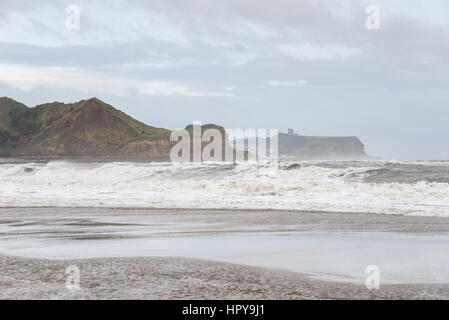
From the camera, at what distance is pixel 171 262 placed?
8258 millimetres

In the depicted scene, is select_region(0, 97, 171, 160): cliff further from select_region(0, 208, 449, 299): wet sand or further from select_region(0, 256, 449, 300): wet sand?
select_region(0, 256, 449, 300): wet sand

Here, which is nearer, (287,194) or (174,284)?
(174,284)

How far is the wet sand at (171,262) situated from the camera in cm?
623

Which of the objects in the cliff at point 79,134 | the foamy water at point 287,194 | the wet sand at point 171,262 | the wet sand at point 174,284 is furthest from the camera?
the cliff at point 79,134

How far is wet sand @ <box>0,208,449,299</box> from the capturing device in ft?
20.5

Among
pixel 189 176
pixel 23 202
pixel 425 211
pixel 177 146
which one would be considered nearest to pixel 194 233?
pixel 425 211

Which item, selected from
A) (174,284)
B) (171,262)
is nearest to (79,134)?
(171,262)

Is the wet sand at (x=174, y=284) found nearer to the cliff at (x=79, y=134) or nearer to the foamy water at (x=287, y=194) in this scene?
the foamy water at (x=287, y=194)

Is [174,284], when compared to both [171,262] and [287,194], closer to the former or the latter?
[171,262]

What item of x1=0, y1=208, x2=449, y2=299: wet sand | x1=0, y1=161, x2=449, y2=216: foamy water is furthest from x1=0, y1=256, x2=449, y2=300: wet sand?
x1=0, y1=161, x2=449, y2=216: foamy water

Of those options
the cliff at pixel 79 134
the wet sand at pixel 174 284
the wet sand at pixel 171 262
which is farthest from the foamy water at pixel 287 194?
the cliff at pixel 79 134

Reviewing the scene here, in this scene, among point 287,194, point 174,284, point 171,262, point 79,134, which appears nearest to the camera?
point 174,284

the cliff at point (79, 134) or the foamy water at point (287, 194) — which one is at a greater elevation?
the cliff at point (79, 134)
